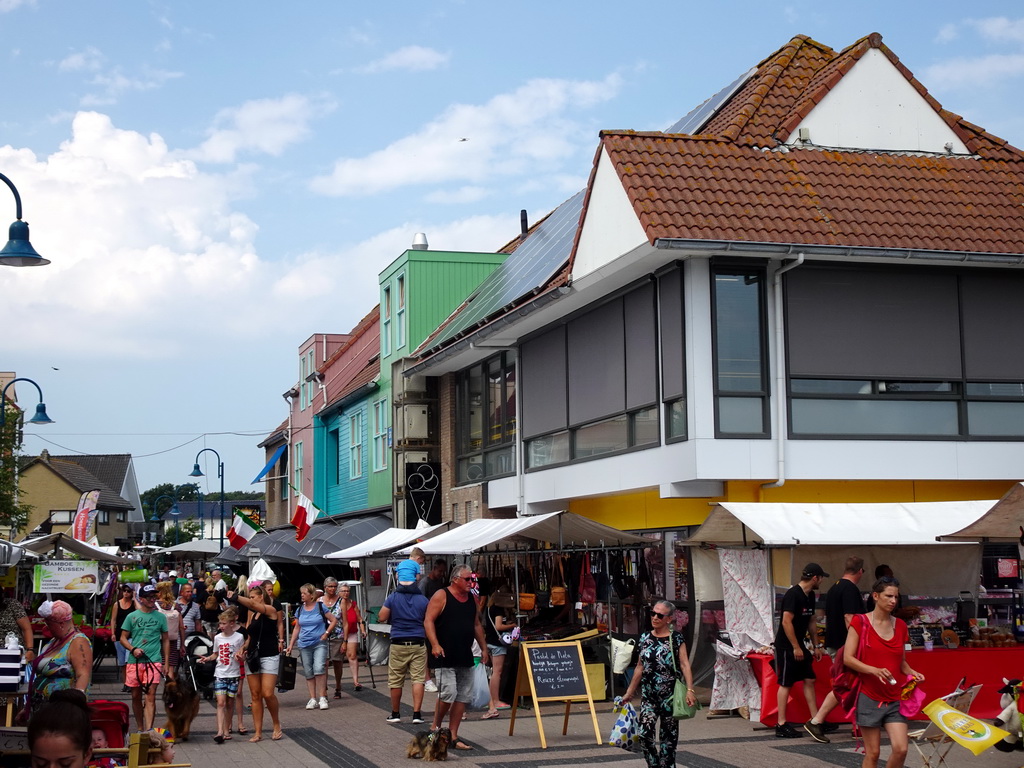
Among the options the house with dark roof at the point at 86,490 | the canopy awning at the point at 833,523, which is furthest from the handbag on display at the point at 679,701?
the house with dark roof at the point at 86,490

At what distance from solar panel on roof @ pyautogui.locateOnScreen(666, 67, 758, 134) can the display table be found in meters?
10.4

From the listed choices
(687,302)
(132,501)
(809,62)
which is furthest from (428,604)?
(132,501)

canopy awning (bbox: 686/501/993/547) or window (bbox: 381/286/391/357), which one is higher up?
window (bbox: 381/286/391/357)

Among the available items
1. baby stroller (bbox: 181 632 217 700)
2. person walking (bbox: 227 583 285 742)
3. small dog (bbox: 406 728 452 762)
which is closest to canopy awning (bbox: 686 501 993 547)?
small dog (bbox: 406 728 452 762)

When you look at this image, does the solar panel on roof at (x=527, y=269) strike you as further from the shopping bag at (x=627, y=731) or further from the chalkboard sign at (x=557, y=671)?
the shopping bag at (x=627, y=731)

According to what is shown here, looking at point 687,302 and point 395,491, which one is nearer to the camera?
point 687,302

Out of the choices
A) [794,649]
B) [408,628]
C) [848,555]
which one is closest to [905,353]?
[848,555]

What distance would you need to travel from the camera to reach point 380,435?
31.8 metres

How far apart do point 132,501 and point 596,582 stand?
8712cm

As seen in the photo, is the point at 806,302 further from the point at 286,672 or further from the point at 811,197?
the point at 286,672

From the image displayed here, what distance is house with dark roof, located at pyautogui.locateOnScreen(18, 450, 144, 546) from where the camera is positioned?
256 feet

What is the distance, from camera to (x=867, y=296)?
17141mm

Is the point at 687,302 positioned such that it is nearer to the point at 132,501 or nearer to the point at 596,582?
the point at 596,582

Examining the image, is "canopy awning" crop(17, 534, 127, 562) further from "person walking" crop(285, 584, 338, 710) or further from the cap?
the cap
